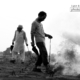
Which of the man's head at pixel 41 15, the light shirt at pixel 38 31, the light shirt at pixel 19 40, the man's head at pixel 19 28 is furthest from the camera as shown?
the light shirt at pixel 19 40

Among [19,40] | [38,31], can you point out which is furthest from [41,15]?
[19,40]

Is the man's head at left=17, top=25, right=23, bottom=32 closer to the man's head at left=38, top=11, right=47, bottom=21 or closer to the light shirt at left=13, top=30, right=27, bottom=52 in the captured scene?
the light shirt at left=13, top=30, right=27, bottom=52

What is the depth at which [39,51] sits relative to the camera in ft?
33.4

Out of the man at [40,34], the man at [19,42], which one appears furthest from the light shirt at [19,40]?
the man at [40,34]

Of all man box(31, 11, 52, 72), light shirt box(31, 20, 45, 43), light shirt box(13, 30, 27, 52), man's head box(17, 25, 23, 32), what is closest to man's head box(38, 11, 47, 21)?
man box(31, 11, 52, 72)

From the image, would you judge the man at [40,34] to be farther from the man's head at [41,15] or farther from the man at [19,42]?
the man at [19,42]

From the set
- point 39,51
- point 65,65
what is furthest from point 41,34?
point 65,65

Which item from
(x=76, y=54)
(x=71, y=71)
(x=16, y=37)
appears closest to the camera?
(x=71, y=71)

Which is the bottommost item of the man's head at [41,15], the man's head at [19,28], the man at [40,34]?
the man at [40,34]

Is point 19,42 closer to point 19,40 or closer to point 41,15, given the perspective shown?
point 19,40

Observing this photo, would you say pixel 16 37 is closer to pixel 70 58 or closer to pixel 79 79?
pixel 70 58

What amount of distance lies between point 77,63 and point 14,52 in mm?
6700

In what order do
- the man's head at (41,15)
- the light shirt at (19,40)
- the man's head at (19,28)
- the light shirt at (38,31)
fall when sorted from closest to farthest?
the light shirt at (38,31)
the man's head at (41,15)
the man's head at (19,28)
the light shirt at (19,40)

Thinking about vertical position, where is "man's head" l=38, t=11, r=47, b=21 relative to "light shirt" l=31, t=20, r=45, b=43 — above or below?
above
